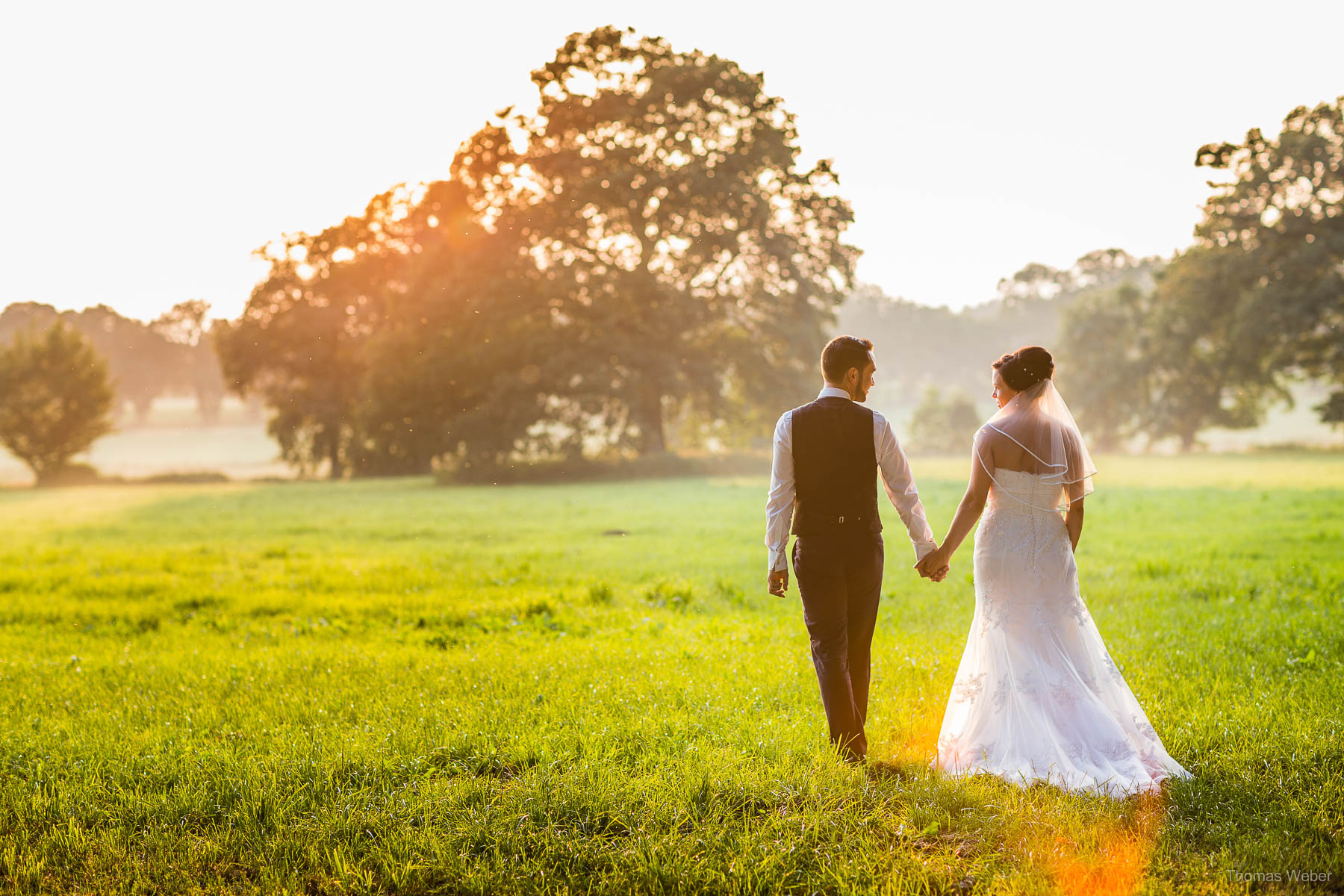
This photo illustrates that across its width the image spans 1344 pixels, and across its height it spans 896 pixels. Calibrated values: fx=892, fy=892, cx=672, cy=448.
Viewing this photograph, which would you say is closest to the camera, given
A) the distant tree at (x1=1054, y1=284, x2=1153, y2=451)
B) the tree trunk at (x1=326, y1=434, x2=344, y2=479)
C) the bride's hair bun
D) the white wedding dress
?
the white wedding dress

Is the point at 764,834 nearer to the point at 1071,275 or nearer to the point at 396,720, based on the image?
the point at 396,720

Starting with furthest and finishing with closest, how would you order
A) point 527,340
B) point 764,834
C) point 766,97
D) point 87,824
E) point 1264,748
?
point 766,97, point 527,340, point 1264,748, point 87,824, point 764,834

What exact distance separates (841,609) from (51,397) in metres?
58.4

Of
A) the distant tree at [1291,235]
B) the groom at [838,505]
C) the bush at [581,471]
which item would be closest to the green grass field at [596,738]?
the groom at [838,505]

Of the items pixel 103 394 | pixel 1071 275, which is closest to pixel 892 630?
pixel 103 394

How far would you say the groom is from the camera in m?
5.27

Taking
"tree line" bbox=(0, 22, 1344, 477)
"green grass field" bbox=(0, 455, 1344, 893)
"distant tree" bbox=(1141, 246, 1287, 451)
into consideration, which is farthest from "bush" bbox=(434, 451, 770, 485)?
"distant tree" bbox=(1141, 246, 1287, 451)

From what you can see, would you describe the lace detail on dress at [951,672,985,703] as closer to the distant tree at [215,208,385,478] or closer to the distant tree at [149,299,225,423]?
the distant tree at [215,208,385,478]

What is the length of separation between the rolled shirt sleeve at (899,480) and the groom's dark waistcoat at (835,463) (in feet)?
0.19

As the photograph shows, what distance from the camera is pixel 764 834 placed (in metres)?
4.60

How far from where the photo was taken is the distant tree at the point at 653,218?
3816 cm

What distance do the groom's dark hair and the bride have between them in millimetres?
934

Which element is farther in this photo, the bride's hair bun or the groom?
the bride's hair bun

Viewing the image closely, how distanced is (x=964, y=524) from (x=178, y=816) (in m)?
4.99
